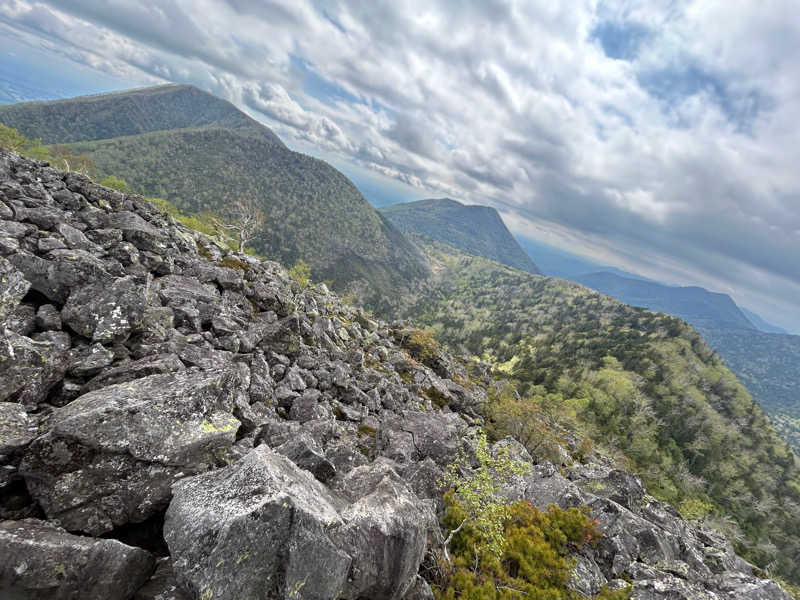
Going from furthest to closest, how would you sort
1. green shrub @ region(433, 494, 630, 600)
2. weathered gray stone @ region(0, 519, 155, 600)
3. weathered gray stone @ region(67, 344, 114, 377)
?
green shrub @ region(433, 494, 630, 600), weathered gray stone @ region(67, 344, 114, 377), weathered gray stone @ region(0, 519, 155, 600)

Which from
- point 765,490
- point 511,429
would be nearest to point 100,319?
point 511,429

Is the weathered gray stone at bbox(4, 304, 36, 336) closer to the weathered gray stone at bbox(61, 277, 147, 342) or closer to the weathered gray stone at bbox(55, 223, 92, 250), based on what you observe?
the weathered gray stone at bbox(61, 277, 147, 342)

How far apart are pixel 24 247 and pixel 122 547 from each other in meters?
20.3

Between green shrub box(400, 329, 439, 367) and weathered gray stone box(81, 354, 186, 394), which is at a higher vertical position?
weathered gray stone box(81, 354, 186, 394)

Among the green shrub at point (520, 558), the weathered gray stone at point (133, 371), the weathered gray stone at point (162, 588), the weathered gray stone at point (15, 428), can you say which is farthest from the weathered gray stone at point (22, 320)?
the green shrub at point (520, 558)

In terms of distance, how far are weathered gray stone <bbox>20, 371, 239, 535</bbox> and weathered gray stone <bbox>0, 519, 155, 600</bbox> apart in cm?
88

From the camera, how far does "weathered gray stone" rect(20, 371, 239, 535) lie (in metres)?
9.43

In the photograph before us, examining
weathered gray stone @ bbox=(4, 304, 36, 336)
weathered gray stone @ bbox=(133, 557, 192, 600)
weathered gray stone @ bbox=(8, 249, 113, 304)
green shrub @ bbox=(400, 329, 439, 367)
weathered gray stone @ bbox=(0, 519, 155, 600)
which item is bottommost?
green shrub @ bbox=(400, 329, 439, 367)

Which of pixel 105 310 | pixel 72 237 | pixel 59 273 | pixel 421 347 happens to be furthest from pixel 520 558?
pixel 421 347

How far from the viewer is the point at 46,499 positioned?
30.2 feet

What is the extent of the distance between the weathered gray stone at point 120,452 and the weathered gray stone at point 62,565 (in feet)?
2.87

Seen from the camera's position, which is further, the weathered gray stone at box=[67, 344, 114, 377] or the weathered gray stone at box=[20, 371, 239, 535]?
the weathered gray stone at box=[67, 344, 114, 377]

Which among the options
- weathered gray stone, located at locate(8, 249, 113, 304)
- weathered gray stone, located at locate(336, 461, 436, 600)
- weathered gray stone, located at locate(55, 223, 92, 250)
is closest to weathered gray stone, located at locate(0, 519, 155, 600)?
weathered gray stone, located at locate(336, 461, 436, 600)

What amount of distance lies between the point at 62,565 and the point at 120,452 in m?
2.88
